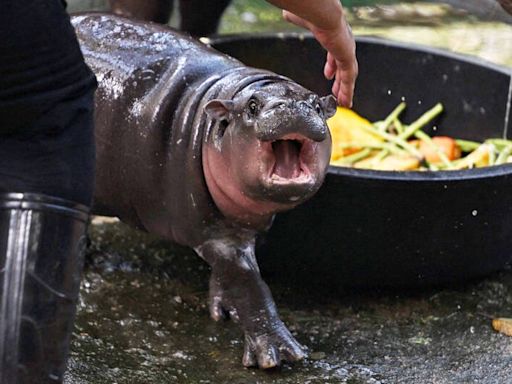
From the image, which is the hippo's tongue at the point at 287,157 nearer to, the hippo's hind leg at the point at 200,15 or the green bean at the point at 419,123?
the green bean at the point at 419,123

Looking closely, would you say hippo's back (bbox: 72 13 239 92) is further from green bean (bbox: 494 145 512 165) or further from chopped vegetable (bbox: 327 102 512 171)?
green bean (bbox: 494 145 512 165)

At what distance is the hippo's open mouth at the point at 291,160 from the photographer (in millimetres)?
2252

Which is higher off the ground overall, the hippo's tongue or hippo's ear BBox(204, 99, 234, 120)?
hippo's ear BBox(204, 99, 234, 120)

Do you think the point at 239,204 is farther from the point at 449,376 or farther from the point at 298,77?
the point at 298,77

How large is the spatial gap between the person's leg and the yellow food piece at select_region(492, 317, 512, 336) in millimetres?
1373

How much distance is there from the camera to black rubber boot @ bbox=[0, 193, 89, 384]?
65.6 inches

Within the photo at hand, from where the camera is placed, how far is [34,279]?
1.68 meters

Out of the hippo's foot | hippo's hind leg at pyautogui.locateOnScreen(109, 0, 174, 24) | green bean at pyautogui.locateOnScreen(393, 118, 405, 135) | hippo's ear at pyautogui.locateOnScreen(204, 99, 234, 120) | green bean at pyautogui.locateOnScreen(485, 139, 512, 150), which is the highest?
hippo's hind leg at pyautogui.locateOnScreen(109, 0, 174, 24)

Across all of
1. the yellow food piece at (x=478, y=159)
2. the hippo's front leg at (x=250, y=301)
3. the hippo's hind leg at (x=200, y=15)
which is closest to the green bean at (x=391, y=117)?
the yellow food piece at (x=478, y=159)

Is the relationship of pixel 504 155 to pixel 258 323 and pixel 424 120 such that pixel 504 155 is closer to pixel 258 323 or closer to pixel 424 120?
pixel 424 120

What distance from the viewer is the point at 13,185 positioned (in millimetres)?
1666

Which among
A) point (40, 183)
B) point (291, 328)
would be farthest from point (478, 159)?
point (40, 183)

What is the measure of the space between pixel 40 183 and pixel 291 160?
0.74 meters

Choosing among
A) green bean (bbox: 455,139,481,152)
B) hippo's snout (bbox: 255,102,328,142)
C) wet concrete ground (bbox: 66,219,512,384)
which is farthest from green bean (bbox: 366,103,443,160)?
hippo's snout (bbox: 255,102,328,142)
